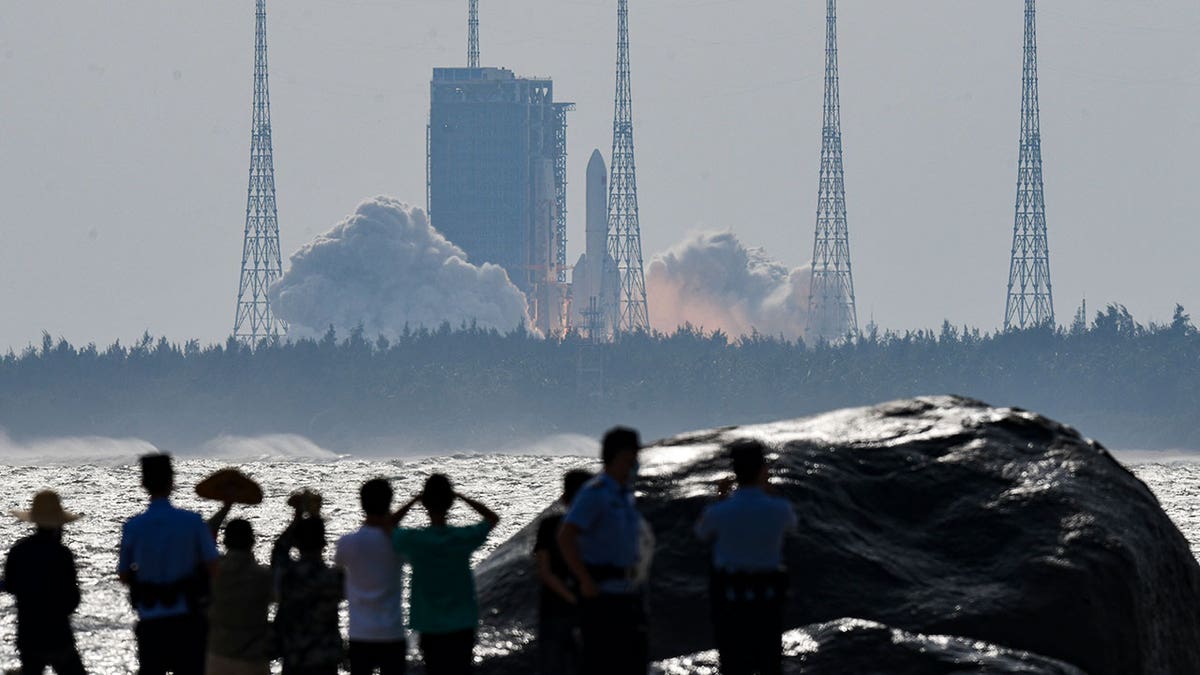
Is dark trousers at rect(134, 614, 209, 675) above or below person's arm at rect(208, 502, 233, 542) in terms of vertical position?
below

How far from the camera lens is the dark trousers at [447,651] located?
11.5 metres

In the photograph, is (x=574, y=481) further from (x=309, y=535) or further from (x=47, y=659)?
(x=47, y=659)

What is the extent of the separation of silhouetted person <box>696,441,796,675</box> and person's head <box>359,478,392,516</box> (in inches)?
69.7

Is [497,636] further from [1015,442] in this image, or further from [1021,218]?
[1021,218]

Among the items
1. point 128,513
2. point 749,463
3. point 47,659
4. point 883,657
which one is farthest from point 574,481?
point 128,513

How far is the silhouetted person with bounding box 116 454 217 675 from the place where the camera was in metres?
11.5

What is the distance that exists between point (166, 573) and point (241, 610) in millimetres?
994

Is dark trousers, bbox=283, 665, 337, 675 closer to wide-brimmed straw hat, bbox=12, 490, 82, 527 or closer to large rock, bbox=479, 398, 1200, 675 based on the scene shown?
wide-brimmed straw hat, bbox=12, 490, 82, 527

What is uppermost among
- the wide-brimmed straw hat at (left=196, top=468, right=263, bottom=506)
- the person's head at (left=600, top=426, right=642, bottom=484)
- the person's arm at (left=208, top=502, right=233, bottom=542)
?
the person's head at (left=600, top=426, right=642, bottom=484)

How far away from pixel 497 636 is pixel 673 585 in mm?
1467

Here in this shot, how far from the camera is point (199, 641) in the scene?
11742 millimetres

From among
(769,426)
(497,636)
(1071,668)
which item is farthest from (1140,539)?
(497,636)

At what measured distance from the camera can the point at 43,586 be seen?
39.6ft

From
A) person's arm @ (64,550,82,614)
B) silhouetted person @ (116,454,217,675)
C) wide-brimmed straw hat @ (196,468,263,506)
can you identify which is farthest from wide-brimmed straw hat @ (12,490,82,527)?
wide-brimmed straw hat @ (196,468,263,506)
